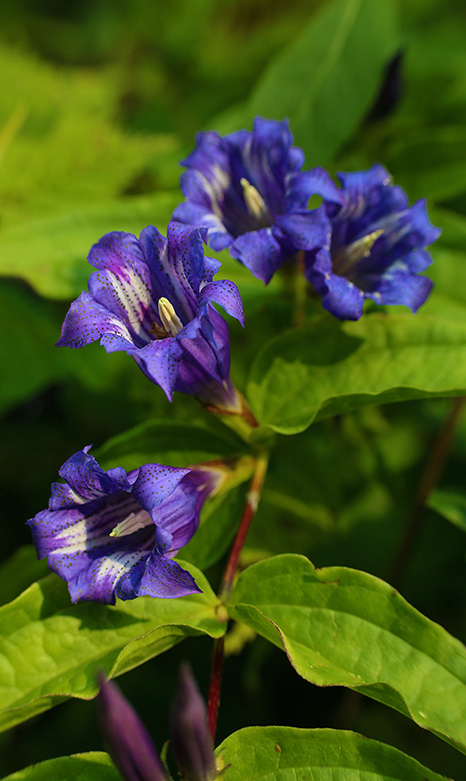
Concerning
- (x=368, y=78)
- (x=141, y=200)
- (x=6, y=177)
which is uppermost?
(x=6, y=177)

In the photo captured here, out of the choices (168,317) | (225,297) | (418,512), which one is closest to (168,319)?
(168,317)

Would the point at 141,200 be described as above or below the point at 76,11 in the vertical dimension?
below

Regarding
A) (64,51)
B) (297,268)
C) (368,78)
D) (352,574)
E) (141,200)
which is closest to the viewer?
(352,574)

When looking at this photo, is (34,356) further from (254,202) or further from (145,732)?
(145,732)

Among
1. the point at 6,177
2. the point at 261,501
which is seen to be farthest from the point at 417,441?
the point at 6,177

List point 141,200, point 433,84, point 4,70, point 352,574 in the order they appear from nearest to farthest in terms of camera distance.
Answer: point 352,574, point 141,200, point 433,84, point 4,70

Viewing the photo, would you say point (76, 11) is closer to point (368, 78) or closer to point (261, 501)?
point (368, 78)

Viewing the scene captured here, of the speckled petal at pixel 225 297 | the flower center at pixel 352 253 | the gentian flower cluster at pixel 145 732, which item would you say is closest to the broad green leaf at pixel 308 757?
the gentian flower cluster at pixel 145 732
